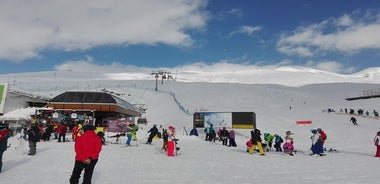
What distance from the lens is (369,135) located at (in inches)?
1266

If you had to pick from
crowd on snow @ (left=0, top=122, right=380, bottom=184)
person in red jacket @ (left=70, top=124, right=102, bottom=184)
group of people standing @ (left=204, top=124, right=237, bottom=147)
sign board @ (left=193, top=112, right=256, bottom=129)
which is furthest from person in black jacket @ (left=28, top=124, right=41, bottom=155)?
sign board @ (left=193, top=112, right=256, bottom=129)

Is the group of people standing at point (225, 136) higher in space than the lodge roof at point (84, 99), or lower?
lower

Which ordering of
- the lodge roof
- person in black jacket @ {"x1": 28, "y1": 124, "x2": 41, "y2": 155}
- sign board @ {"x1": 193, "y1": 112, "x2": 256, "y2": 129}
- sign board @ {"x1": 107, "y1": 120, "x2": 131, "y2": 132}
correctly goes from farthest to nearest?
the lodge roof
sign board @ {"x1": 193, "y1": 112, "x2": 256, "y2": 129}
sign board @ {"x1": 107, "y1": 120, "x2": 131, "y2": 132}
person in black jacket @ {"x1": 28, "y1": 124, "x2": 41, "y2": 155}

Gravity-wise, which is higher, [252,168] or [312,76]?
[312,76]

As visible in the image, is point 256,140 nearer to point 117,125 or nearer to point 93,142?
point 93,142

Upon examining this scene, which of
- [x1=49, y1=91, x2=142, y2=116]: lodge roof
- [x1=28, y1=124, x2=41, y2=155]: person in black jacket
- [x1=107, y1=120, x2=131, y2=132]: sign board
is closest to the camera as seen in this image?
[x1=28, y1=124, x2=41, y2=155]: person in black jacket

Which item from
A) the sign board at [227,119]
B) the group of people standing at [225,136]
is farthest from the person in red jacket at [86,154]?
the sign board at [227,119]

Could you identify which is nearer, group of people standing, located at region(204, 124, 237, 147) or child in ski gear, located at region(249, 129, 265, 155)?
child in ski gear, located at region(249, 129, 265, 155)

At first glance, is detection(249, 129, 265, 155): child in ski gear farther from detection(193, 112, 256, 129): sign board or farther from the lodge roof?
the lodge roof

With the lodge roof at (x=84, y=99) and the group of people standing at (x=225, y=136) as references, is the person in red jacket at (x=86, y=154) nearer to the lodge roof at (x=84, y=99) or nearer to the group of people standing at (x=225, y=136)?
the group of people standing at (x=225, y=136)

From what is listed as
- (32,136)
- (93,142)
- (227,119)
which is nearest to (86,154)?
(93,142)

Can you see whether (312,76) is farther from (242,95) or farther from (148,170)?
(148,170)

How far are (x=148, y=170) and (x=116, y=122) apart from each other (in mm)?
17517

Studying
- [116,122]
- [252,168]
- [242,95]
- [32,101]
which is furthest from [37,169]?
[242,95]
